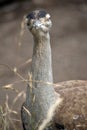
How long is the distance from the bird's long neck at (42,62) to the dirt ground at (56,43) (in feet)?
7.64

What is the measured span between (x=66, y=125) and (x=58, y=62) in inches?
149

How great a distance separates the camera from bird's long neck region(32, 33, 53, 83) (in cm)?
527

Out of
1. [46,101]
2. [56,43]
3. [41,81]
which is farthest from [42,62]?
[56,43]

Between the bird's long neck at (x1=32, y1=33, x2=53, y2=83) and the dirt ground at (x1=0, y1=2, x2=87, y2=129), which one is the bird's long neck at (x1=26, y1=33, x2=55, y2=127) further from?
the dirt ground at (x1=0, y1=2, x2=87, y2=129)

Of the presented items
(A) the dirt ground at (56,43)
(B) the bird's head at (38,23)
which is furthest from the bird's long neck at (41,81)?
(A) the dirt ground at (56,43)

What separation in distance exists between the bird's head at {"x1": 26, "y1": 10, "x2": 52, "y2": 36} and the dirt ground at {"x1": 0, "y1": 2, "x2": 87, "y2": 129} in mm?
2626

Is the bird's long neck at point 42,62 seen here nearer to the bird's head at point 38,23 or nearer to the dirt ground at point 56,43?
the bird's head at point 38,23

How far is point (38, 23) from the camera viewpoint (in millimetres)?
5023

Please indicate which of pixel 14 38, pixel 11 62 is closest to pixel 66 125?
pixel 11 62

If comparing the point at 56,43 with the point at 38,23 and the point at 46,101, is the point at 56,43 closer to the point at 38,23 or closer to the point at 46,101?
the point at 46,101

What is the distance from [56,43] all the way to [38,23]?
4732mm

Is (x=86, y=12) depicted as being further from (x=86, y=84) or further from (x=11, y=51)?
(x=86, y=84)

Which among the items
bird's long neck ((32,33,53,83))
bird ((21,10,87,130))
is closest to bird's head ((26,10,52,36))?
bird ((21,10,87,130))

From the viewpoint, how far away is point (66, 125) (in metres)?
5.38
